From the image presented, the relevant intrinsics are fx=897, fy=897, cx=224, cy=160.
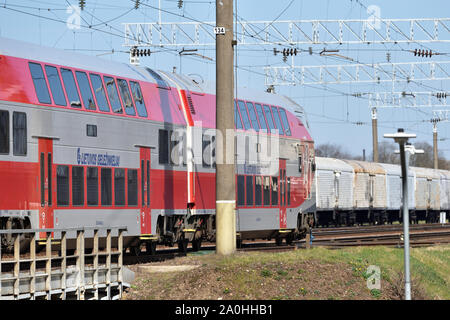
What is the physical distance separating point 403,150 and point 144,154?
361 inches

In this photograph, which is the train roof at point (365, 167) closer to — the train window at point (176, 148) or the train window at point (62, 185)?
the train window at point (176, 148)

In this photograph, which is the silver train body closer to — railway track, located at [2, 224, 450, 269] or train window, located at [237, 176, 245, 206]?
railway track, located at [2, 224, 450, 269]

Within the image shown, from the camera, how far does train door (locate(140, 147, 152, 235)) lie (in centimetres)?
2258

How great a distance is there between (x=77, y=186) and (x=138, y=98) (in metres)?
3.52

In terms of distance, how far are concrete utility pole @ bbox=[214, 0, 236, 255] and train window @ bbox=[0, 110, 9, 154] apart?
559 cm

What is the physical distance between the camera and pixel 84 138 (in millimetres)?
20625

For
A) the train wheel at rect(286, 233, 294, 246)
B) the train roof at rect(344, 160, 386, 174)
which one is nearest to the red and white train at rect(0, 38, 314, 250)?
the train wheel at rect(286, 233, 294, 246)

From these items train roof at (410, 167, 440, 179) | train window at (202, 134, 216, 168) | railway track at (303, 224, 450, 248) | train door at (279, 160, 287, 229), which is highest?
train roof at (410, 167, 440, 179)

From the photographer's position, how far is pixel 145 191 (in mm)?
22688

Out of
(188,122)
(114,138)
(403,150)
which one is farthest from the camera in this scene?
(188,122)
